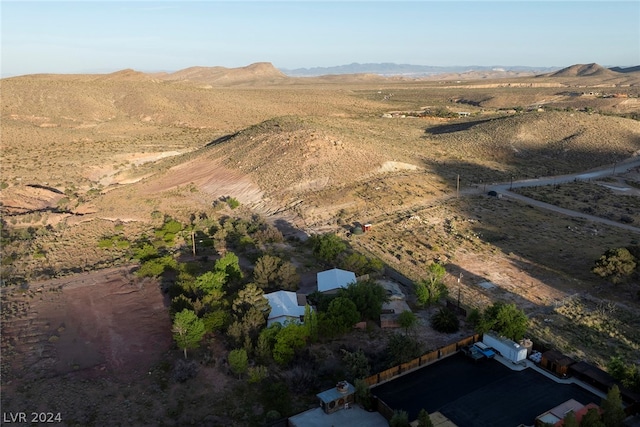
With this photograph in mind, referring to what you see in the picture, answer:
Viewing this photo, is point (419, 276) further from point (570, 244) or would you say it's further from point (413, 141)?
point (413, 141)

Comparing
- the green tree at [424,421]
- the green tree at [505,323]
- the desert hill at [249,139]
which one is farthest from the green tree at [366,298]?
the desert hill at [249,139]

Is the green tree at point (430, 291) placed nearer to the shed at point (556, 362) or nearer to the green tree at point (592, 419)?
the shed at point (556, 362)

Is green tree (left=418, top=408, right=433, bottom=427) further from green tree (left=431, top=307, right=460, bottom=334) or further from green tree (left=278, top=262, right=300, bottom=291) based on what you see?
green tree (left=278, top=262, right=300, bottom=291)

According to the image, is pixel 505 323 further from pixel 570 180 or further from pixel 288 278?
pixel 570 180

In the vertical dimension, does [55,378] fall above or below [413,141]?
below

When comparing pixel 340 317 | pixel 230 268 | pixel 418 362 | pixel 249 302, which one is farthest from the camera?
pixel 230 268

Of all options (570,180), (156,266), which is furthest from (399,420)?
(570,180)

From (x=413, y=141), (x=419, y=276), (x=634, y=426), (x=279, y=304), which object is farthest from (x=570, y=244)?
(x=413, y=141)
